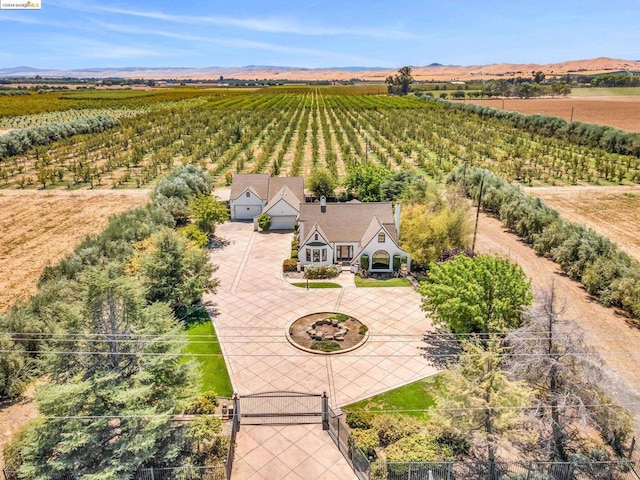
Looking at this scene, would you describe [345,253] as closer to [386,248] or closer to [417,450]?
[386,248]

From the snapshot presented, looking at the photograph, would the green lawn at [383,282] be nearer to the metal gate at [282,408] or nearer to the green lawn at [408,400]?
the green lawn at [408,400]

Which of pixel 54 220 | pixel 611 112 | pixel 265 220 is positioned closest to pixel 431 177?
pixel 265 220

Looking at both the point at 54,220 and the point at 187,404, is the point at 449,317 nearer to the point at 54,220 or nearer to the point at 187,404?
the point at 187,404

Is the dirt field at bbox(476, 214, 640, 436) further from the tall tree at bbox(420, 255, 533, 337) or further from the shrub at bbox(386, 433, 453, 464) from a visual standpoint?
the shrub at bbox(386, 433, 453, 464)

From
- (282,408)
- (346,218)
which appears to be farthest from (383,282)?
(282,408)

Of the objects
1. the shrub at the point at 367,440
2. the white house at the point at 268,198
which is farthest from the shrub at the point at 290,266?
the shrub at the point at 367,440

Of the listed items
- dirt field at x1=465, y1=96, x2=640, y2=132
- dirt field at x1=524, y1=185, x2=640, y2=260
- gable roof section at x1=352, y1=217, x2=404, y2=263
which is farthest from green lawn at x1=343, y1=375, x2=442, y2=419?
dirt field at x1=465, y1=96, x2=640, y2=132
